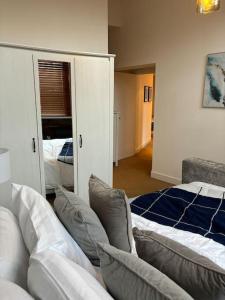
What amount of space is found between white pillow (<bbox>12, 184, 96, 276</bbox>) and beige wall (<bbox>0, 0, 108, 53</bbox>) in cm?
224

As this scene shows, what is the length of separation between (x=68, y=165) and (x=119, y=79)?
3.25 meters

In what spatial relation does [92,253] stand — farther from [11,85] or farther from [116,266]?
[11,85]

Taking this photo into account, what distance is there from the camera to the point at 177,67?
12.7 ft

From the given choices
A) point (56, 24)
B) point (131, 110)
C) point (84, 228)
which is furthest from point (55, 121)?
point (131, 110)

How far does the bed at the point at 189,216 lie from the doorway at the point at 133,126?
2106 millimetres

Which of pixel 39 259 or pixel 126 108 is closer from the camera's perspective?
pixel 39 259

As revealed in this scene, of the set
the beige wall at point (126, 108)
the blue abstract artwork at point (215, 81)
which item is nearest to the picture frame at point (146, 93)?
the beige wall at point (126, 108)

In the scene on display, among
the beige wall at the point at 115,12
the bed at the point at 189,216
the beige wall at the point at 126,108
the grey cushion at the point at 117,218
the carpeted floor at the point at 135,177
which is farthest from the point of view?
the beige wall at the point at 126,108

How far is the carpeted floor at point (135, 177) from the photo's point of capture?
3949 mm

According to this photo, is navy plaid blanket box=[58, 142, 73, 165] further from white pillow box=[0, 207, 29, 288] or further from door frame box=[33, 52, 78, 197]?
white pillow box=[0, 207, 29, 288]

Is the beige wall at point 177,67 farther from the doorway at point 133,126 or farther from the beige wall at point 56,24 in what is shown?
the beige wall at point 56,24

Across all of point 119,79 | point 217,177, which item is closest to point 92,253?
point 217,177

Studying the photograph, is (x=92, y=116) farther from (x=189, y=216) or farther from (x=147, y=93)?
(x=147, y=93)

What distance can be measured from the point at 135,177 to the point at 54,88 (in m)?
2.47
